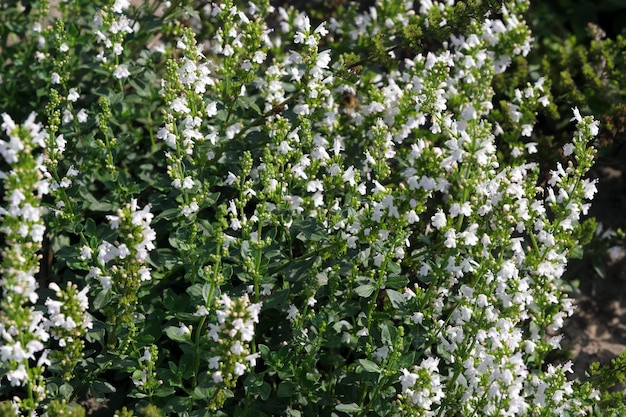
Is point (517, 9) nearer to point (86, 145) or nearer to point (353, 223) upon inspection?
point (353, 223)

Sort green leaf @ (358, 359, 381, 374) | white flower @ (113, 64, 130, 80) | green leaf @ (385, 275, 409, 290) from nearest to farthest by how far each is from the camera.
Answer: green leaf @ (358, 359, 381, 374)
green leaf @ (385, 275, 409, 290)
white flower @ (113, 64, 130, 80)

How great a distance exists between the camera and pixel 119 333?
157 inches

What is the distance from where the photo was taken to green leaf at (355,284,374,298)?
13.3ft

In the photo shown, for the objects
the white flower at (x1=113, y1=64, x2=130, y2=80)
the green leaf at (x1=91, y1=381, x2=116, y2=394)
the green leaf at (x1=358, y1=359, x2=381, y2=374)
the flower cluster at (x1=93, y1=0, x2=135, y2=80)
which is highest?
the flower cluster at (x1=93, y1=0, x2=135, y2=80)

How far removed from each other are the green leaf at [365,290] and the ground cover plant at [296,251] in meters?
0.02

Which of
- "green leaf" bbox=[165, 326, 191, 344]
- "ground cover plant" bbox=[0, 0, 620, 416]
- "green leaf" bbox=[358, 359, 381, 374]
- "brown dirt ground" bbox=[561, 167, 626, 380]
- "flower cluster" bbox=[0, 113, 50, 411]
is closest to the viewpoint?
"flower cluster" bbox=[0, 113, 50, 411]

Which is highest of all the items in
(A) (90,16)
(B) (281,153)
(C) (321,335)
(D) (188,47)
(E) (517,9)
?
(A) (90,16)

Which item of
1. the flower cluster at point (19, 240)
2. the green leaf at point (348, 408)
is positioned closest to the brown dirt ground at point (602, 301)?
the green leaf at point (348, 408)

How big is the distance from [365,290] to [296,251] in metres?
1.08

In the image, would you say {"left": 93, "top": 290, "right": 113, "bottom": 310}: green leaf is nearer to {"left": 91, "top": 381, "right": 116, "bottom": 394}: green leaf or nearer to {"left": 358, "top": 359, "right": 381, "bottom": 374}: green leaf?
{"left": 91, "top": 381, "right": 116, "bottom": 394}: green leaf

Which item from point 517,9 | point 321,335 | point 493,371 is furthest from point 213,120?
point 493,371

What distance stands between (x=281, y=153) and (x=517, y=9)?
134 centimetres

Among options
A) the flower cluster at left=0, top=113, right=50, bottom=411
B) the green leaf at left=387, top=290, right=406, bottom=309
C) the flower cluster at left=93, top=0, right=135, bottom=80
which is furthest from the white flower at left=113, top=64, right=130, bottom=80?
the green leaf at left=387, top=290, right=406, bottom=309

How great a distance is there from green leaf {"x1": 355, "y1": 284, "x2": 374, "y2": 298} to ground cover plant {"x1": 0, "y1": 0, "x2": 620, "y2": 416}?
0.05 ft
